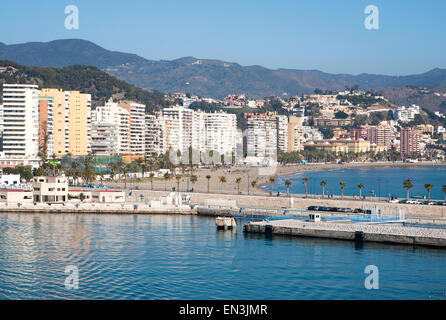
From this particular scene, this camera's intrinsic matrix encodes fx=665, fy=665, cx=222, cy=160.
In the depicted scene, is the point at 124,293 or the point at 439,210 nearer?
the point at 124,293

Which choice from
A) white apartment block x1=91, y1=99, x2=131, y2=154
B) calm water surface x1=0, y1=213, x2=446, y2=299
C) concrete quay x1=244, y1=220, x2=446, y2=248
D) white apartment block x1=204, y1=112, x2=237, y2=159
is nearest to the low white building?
calm water surface x1=0, y1=213, x2=446, y2=299

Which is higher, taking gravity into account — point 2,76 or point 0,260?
point 2,76

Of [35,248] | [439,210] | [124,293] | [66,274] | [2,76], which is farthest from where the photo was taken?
[2,76]

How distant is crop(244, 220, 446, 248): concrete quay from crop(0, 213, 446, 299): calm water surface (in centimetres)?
122

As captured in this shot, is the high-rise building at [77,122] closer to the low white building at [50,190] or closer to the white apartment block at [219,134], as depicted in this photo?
the white apartment block at [219,134]

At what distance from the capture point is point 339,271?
35.3 metres

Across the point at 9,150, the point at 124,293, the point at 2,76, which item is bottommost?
the point at 124,293

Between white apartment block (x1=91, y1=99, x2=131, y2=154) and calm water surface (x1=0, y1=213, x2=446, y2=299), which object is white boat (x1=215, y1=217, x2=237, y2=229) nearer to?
calm water surface (x1=0, y1=213, x2=446, y2=299)

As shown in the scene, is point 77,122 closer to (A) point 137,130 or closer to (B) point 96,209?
(A) point 137,130

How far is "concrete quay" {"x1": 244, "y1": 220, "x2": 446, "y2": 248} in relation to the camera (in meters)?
43.5

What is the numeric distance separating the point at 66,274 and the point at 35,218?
24.9 m

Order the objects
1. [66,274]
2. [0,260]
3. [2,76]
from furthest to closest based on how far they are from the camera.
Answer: [2,76], [0,260], [66,274]
